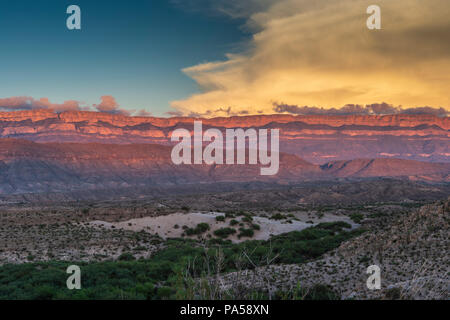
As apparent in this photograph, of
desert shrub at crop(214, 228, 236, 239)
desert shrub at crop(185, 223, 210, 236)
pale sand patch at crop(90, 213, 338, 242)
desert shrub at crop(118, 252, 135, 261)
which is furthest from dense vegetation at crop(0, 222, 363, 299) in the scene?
pale sand patch at crop(90, 213, 338, 242)

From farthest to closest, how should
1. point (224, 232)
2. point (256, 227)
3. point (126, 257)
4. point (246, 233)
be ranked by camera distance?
point (256, 227)
point (224, 232)
point (246, 233)
point (126, 257)

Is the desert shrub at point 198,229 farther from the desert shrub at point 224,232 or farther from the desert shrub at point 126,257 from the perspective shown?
the desert shrub at point 126,257

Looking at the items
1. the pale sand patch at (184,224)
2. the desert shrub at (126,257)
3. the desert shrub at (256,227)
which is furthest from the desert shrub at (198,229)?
the desert shrub at (126,257)

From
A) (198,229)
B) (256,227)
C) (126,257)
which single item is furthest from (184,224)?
(126,257)

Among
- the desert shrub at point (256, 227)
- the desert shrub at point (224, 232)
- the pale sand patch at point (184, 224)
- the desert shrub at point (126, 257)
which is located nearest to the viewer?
the desert shrub at point (126, 257)

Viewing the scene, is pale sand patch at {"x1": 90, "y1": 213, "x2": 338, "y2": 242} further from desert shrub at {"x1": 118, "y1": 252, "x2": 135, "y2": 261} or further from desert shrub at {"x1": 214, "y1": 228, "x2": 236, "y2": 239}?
desert shrub at {"x1": 118, "y1": 252, "x2": 135, "y2": 261}

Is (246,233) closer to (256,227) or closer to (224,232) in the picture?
(224,232)
